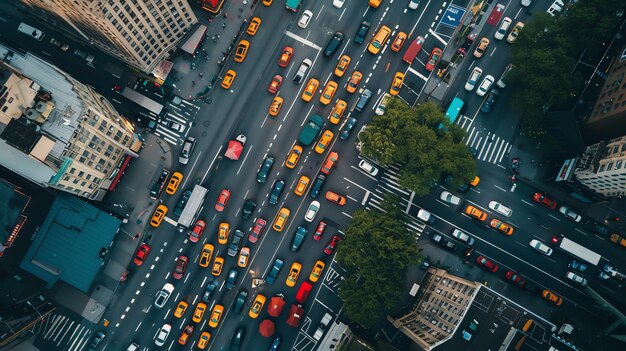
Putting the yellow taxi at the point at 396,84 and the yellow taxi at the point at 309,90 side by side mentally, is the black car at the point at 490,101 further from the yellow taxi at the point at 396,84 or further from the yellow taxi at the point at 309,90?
the yellow taxi at the point at 309,90

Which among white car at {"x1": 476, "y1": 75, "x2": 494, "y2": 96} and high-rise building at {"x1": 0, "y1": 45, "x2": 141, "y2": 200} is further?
white car at {"x1": 476, "y1": 75, "x2": 494, "y2": 96}

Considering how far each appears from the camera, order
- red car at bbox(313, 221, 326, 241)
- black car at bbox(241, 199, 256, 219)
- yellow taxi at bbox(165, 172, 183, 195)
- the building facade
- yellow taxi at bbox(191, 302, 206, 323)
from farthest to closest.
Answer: yellow taxi at bbox(165, 172, 183, 195) → black car at bbox(241, 199, 256, 219) → red car at bbox(313, 221, 326, 241) → yellow taxi at bbox(191, 302, 206, 323) → the building facade

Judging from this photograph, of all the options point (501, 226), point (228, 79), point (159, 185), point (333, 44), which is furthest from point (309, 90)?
point (501, 226)

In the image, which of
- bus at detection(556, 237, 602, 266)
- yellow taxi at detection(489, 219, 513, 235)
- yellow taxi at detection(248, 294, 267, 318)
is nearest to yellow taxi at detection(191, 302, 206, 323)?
yellow taxi at detection(248, 294, 267, 318)

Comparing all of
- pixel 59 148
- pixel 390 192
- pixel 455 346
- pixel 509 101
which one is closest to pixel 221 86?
pixel 59 148

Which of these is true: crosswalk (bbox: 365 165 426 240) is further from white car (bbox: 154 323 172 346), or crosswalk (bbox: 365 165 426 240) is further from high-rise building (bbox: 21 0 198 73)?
high-rise building (bbox: 21 0 198 73)

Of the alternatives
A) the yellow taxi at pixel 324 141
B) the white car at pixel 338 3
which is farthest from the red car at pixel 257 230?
the white car at pixel 338 3
